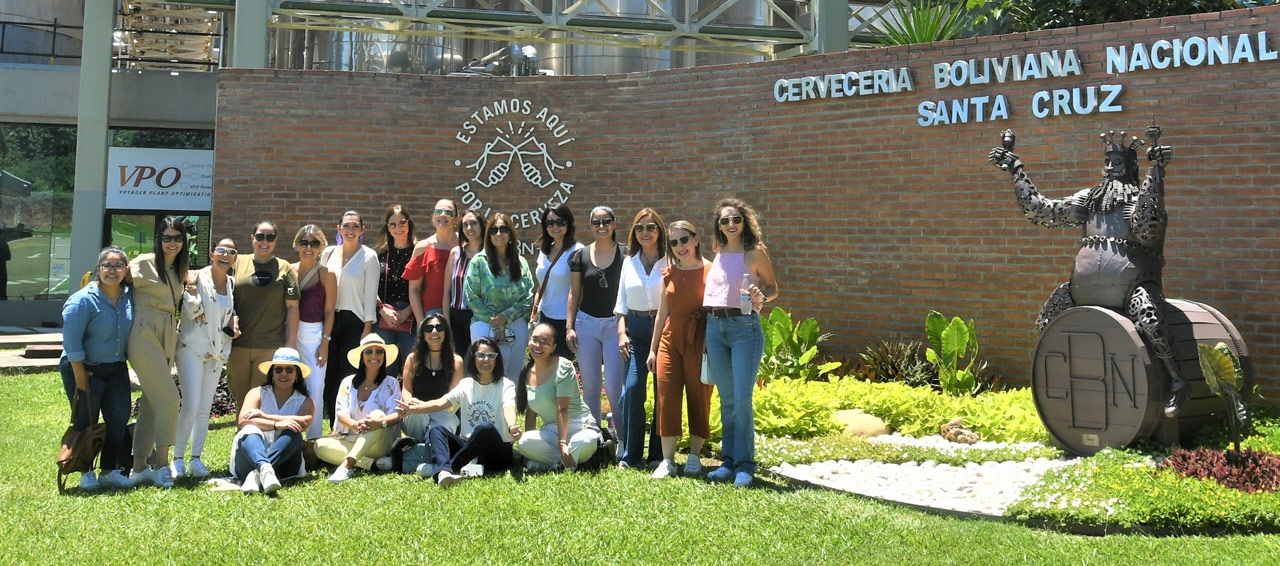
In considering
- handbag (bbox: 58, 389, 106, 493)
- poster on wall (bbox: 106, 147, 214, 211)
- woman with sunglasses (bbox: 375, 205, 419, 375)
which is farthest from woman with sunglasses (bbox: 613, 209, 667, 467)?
poster on wall (bbox: 106, 147, 214, 211)

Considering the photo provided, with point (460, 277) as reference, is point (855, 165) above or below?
above

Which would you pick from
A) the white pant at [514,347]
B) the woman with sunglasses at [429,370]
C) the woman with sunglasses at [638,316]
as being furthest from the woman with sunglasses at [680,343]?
the woman with sunglasses at [429,370]

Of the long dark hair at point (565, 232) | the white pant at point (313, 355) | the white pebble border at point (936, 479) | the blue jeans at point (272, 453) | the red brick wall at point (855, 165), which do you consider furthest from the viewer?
the red brick wall at point (855, 165)

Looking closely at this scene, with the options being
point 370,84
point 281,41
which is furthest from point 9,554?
point 281,41

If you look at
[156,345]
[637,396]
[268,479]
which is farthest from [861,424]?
[156,345]

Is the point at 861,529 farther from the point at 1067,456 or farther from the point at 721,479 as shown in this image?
the point at 1067,456

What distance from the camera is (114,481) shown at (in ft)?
21.6

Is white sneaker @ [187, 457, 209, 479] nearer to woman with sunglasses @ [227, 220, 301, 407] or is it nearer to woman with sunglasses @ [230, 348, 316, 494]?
woman with sunglasses @ [230, 348, 316, 494]

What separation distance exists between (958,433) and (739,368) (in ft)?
7.87

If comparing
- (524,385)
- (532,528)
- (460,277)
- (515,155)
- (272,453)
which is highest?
(515,155)

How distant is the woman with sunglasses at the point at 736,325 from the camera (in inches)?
262

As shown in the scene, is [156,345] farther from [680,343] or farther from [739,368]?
[739,368]

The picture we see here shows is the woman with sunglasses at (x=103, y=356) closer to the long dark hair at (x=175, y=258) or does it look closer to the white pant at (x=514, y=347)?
the long dark hair at (x=175, y=258)

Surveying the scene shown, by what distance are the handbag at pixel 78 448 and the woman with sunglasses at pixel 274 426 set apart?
744 millimetres
